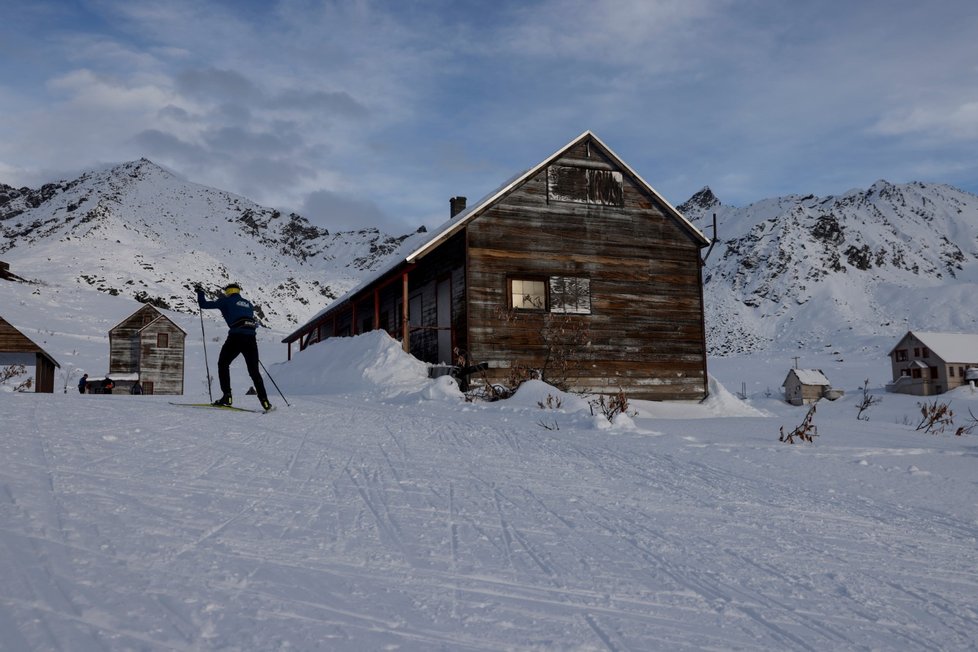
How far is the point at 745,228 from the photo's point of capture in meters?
104

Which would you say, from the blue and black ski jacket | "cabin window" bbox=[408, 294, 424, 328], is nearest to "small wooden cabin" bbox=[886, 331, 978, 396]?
"cabin window" bbox=[408, 294, 424, 328]

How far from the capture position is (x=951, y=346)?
40938mm

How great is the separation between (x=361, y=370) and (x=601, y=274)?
6380 mm

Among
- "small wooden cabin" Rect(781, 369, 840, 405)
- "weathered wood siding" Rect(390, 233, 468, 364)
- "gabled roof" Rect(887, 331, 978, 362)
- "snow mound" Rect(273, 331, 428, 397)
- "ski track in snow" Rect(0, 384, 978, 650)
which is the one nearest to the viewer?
"ski track in snow" Rect(0, 384, 978, 650)

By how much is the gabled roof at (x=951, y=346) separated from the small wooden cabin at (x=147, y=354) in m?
41.6

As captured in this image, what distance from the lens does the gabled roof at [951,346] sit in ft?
131

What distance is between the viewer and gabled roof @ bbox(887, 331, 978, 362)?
40.0m

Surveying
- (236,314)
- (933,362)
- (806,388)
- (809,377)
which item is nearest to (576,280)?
(236,314)

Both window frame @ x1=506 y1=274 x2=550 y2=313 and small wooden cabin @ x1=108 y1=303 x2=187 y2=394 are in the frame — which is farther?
small wooden cabin @ x1=108 y1=303 x2=187 y2=394

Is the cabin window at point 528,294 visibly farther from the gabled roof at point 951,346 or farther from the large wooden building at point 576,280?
the gabled roof at point 951,346

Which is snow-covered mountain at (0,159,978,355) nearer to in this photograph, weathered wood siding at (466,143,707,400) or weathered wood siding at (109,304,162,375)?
weathered wood siding at (109,304,162,375)

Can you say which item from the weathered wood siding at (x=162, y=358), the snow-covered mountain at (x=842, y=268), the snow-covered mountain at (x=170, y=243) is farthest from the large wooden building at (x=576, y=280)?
the snow-covered mountain at (x=170, y=243)

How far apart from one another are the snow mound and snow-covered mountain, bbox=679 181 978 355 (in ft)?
182

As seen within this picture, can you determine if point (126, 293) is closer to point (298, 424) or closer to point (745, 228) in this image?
point (298, 424)
